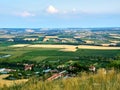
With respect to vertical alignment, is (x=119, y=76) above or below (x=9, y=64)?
above

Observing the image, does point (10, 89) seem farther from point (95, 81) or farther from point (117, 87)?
point (117, 87)

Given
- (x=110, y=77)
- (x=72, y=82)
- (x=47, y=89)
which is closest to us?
(x=47, y=89)

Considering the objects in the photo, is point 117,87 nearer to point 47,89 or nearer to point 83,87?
point 83,87

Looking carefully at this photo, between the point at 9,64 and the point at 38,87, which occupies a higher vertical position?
the point at 38,87

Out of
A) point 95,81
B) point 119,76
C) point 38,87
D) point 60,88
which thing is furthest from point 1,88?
point 119,76

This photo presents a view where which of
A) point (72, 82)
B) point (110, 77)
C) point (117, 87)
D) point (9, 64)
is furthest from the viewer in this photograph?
point (9, 64)

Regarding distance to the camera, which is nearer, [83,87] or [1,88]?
[83,87]

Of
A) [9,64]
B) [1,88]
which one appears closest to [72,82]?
[1,88]

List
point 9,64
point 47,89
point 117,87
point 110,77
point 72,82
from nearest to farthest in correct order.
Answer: point 117,87
point 47,89
point 72,82
point 110,77
point 9,64

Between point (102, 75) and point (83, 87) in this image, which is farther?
point (102, 75)
